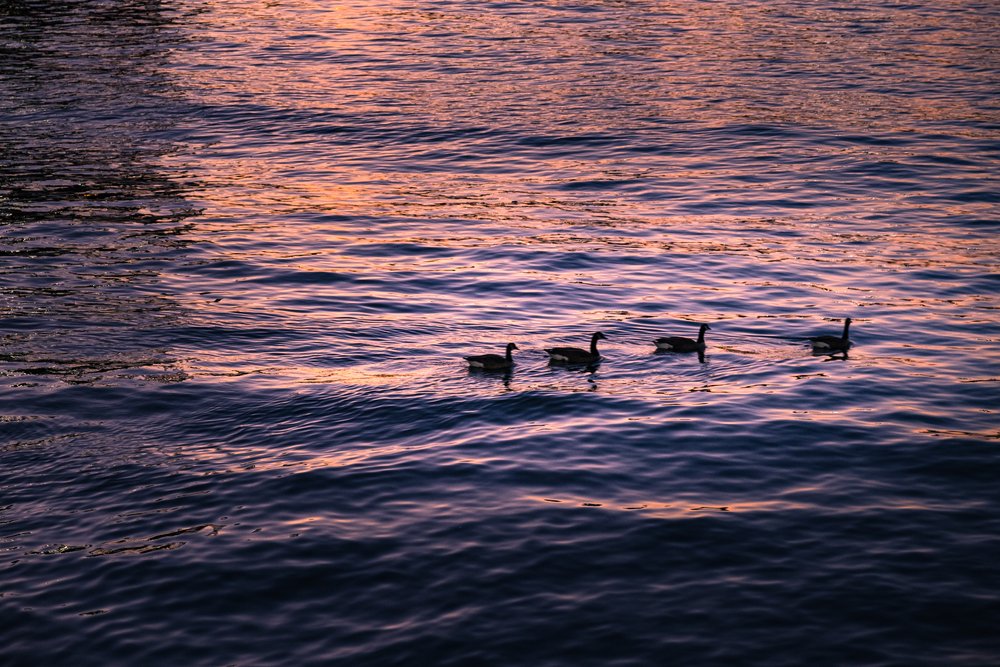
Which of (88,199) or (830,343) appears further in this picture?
(88,199)

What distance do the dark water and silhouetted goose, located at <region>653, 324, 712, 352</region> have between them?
50 cm

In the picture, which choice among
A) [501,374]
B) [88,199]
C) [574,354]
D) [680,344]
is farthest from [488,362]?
[88,199]

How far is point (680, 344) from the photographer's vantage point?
21609mm

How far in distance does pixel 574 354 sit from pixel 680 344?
84.8 inches

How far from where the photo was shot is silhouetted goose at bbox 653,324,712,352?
2159 cm

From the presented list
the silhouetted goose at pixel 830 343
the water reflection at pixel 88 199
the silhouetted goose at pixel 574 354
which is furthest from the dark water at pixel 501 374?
the silhouetted goose at pixel 830 343

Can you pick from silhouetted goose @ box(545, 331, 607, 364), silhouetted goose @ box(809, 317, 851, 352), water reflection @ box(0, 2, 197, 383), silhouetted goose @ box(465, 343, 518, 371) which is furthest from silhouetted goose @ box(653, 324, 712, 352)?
water reflection @ box(0, 2, 197, 383)

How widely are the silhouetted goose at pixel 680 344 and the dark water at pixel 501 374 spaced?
50 cm

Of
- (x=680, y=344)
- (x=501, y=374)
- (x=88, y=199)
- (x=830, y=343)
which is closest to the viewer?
(x=501, y=374)

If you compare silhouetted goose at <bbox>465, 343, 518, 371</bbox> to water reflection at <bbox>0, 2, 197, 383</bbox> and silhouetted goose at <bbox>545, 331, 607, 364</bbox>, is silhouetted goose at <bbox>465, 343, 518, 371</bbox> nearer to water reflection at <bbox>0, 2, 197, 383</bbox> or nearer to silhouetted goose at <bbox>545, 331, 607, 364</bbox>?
silhouetted goose at <bbox>545, 331, 607, 364</bbox>

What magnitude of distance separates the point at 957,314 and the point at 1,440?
1854 cm

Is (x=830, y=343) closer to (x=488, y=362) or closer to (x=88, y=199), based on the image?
(x=488, y=362)

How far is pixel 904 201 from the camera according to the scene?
32.5m

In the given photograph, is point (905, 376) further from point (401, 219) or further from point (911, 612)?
point (401, 219)
